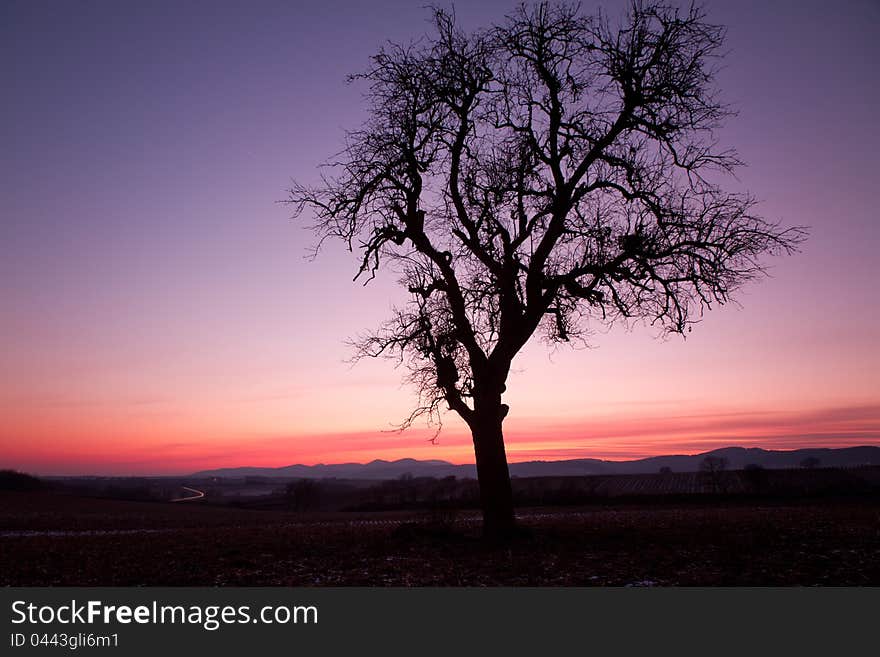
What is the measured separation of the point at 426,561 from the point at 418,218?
29.2 ft

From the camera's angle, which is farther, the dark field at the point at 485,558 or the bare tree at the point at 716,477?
the bare tree at the point at 716,477

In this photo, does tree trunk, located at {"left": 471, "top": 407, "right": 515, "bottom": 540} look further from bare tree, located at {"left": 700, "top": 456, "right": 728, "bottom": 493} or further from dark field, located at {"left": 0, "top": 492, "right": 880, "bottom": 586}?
bare tree, located at {"left": 700, "top": 456, "right": 728, "bottom": 493}

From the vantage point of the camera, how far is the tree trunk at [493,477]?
51.3 feet

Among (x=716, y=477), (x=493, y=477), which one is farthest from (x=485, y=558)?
(x=716, y=477)

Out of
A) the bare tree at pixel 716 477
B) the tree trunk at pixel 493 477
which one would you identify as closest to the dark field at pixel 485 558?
the tree trunk at pixel 493 477

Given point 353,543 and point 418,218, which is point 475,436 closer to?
point 353,543

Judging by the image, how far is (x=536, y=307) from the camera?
16266mm

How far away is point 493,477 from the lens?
1581 cm

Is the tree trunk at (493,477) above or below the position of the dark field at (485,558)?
above

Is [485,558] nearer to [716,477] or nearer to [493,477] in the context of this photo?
[493,477]

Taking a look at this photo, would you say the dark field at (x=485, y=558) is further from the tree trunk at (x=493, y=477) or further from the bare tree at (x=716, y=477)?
the bare tree at (x=716, y=477)

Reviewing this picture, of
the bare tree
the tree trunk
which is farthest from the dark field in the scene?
the bare tree

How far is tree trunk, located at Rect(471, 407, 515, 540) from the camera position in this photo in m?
15.6

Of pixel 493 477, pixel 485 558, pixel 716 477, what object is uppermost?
pixel 493 477
